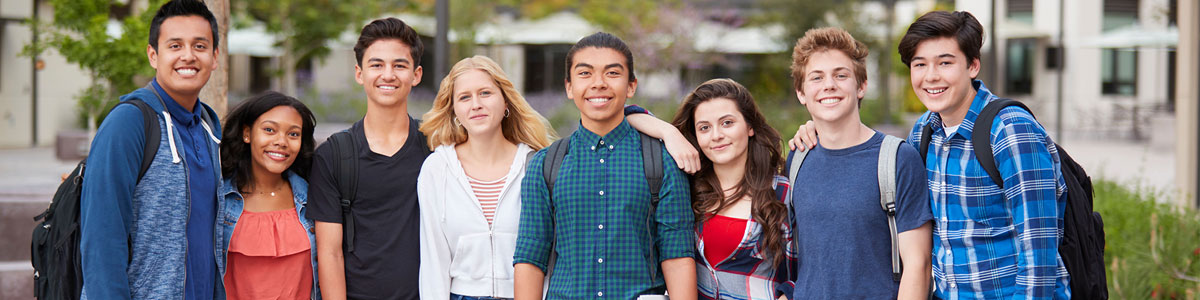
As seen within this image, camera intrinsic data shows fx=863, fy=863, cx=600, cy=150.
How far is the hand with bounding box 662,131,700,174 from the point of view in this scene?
308 cm

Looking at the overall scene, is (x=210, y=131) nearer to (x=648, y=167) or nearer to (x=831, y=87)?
(x=648, y=167)

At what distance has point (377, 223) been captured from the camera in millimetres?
3381

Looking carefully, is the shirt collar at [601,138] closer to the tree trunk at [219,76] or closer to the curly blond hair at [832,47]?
the curly blond hair at [832,47]

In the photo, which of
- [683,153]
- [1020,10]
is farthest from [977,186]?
[1020,10]

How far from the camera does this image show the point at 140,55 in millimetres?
6887

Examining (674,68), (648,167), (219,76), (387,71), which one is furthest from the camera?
(674,68)

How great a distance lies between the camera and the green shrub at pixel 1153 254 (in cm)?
501

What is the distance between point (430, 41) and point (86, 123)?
1024cm

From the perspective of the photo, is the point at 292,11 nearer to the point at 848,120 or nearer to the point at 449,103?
the point at 449,103

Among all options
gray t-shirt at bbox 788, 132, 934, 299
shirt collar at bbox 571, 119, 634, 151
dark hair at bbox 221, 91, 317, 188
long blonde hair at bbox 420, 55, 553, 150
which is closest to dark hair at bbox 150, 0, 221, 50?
dark hair at bbox 221, 91, 317, 188

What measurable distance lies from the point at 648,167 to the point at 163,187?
165cm

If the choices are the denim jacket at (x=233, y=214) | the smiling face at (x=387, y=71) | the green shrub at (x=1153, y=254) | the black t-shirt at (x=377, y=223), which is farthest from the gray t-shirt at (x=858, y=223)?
the green shrub at (x=1153, y=254)

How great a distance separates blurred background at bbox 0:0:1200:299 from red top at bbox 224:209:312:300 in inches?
55.2

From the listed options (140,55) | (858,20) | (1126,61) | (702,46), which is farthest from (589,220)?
(1126,61)
